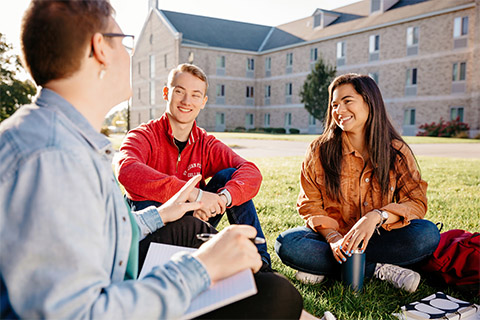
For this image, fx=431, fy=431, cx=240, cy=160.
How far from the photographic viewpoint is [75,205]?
942 millimetres

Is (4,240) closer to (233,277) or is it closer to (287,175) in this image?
(233,277)

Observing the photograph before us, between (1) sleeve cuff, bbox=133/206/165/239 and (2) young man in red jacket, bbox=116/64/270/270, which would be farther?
(2) young man in red jacket, bbox=116/64/270/270

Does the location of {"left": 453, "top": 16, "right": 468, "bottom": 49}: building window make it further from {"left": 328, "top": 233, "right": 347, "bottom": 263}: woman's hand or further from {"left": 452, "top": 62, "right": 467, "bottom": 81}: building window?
{"left": 328, "top": 233, "right": 347, "bottom": 263}: woman's hand

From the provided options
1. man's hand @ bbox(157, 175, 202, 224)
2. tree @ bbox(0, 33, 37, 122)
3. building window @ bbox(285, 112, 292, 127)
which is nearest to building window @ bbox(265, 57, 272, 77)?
building window @ bbox(285, 112, 292, 127)

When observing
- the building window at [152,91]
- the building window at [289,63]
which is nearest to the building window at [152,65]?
the building window at [152,91]

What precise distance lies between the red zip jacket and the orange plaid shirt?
0.38 metres

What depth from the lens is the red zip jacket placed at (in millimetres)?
2711

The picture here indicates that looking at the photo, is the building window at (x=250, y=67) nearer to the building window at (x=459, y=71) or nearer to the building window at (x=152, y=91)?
the building window at (x=152, y=91)

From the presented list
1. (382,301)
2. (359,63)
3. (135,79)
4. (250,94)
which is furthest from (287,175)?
(135,79)

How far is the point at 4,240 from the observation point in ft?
3.00

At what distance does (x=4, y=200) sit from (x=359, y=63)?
30723 mm

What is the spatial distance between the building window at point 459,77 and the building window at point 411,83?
238 cm

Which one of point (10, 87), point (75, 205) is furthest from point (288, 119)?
point (75, 205)

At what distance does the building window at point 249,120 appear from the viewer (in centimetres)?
3788
